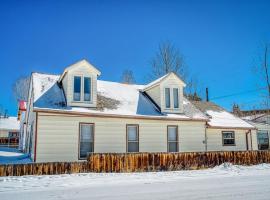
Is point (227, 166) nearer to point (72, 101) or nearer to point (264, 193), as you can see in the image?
point (264, 193)

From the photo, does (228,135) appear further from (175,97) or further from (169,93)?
(169,93)

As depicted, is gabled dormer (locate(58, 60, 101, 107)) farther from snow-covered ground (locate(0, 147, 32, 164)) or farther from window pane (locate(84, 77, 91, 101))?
snow-covered ground (locate(0, 147, 32, 164))

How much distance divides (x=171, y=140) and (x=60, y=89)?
27.4 feet

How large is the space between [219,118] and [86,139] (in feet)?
41.9

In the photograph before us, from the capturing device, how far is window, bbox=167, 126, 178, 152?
18766 millimetres

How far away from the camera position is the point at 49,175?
37.6 feet

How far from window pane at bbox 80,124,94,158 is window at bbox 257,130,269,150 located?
19055mm

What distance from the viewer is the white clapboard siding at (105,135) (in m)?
14.9

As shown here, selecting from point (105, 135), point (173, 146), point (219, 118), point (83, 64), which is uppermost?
point (83, 64)

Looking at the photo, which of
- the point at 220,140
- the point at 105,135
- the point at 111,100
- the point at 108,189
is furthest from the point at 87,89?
the point at 220,140

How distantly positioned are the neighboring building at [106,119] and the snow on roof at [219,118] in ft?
1.41

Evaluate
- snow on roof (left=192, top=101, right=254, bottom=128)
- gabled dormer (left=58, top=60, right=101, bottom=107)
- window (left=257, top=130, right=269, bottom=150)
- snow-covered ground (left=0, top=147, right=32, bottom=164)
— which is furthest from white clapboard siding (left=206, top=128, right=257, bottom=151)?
snow-covered ground (left=0, top=147, right=32, bottom=164)

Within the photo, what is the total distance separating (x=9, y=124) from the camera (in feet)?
167

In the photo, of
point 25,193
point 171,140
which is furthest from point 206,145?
point 25,193
